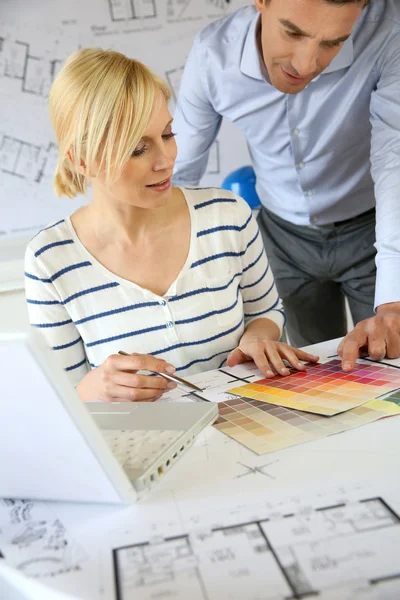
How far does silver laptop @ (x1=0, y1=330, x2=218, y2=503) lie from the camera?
0.60m

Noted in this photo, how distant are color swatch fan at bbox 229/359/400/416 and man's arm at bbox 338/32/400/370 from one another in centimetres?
3

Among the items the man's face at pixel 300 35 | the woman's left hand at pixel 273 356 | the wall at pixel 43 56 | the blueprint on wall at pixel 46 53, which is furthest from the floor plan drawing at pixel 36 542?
the blueprint on wall at pixel 46 53

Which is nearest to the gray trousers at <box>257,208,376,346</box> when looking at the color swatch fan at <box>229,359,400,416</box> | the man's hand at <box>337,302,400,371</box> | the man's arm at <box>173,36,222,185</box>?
the man's arm at <box>173,36,222,185</box>

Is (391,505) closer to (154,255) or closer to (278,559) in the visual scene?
(278,559)

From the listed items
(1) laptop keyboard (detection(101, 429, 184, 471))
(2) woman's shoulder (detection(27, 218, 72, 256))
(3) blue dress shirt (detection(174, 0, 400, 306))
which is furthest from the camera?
(3) blue dress shirt (detection(174, 0, 400, 306))

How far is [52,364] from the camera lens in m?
0.60

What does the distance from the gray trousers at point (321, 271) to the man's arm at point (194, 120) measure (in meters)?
0.27

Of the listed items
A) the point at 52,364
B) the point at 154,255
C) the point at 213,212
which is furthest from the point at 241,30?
the point at 52,364

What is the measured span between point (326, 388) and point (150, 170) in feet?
1.76

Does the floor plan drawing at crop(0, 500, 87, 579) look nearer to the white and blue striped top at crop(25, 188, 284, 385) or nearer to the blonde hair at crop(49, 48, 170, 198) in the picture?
the white and blue striped top at crop(25, 188, 284, 385)

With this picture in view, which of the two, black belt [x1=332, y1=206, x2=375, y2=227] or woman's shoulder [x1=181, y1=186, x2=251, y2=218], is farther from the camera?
black belt [x1=332, y1=206, x2=375, y2=227]

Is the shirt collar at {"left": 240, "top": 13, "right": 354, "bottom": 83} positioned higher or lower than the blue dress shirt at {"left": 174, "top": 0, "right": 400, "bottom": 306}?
higher

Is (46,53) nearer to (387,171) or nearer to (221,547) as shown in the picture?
(387,171)

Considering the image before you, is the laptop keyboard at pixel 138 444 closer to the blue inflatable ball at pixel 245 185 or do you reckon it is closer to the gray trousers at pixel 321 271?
the gray trousers at pixel 321 271
